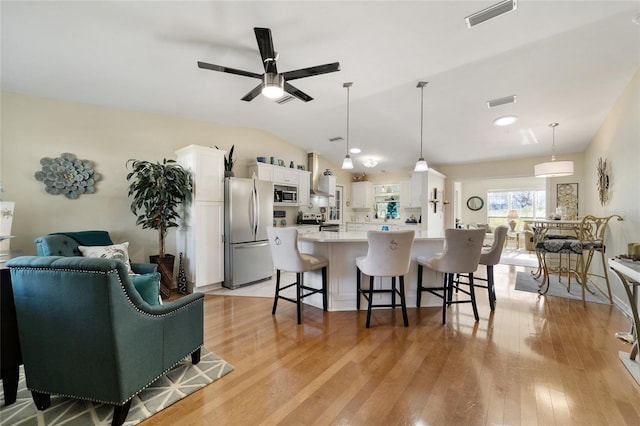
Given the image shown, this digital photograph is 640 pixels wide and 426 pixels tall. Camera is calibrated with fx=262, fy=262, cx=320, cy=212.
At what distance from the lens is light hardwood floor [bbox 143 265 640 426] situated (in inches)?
64.7

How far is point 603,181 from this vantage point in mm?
4262

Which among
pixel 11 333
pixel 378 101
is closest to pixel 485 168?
pixel 378 101

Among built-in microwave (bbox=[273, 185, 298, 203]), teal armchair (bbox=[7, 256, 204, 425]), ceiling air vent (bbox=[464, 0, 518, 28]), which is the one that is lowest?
teal armchair (bbox=[7, 256, 204, 425])

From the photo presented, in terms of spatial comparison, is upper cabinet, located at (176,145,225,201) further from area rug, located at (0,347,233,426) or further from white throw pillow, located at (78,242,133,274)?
area rug, located at (0,347,233,426)

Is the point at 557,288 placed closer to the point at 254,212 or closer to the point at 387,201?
the point at 387,201

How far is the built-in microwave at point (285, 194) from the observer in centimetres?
573

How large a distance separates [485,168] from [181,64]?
7056 millimetres

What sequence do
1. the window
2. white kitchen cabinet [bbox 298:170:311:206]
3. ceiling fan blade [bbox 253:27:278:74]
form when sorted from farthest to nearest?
the window → white kitchen cabinet [bbox 298:170:311:206] → ceiling fan blade [bbox 253:27:278:74]

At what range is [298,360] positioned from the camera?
224cm

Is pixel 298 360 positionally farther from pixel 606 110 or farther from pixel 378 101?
pixel 606 110

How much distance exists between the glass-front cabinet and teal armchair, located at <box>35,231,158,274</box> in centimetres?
647

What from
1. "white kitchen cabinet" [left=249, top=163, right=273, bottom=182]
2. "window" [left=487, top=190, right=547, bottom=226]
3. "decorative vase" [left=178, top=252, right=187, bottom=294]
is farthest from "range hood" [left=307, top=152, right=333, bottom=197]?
"window" [left=487, top=190, right=547, bottom=226]

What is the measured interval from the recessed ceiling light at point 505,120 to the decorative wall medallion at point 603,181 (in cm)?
153

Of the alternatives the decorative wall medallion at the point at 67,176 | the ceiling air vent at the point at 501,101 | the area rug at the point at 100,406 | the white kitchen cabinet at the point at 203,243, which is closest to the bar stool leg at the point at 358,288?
the area rug at the point at 100,406
